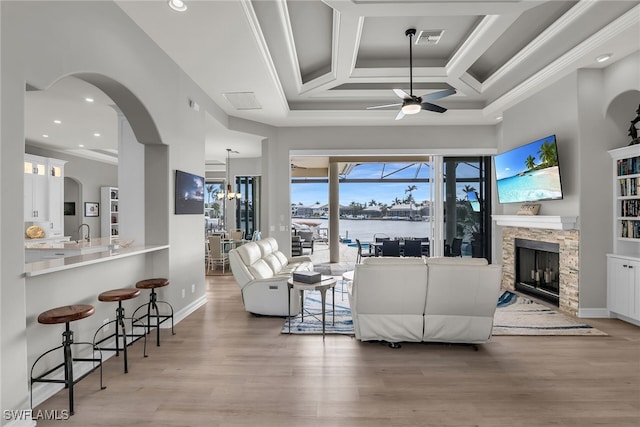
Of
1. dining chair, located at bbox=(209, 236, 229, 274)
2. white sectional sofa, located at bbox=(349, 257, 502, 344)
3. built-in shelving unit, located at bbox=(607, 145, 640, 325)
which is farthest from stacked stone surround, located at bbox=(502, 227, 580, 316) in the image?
dining chair, located at bbox=(209, 236, 229, 274)

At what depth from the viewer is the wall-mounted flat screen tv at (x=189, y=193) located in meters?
4.28

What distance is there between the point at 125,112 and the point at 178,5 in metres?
1.29

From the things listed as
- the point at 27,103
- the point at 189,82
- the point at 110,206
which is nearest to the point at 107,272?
the point at 189,82

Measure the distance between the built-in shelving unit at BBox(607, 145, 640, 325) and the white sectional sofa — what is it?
215 centimetres

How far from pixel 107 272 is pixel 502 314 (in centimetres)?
488

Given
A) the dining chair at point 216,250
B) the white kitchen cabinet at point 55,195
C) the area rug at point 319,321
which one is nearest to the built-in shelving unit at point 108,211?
the white kitchen cabinet at point 55,195

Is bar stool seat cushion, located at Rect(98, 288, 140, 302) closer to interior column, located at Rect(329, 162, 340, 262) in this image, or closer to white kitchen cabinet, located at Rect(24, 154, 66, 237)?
white kitchen cabinet, located at Rect(24, 154, 66, 237)

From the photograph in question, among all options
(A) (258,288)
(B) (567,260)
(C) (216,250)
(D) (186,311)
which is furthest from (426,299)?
(C) (216,250)

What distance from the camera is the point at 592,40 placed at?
3.79 meters

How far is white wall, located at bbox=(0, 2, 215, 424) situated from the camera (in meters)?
2.07

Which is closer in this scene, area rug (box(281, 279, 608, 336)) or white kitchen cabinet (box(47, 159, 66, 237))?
area rug (box(281, 279, 608, 336))

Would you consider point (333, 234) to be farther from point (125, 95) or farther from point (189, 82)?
point (125, 95)

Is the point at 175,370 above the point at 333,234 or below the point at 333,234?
below

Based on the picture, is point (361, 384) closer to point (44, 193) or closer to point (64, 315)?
point (64, 315)
